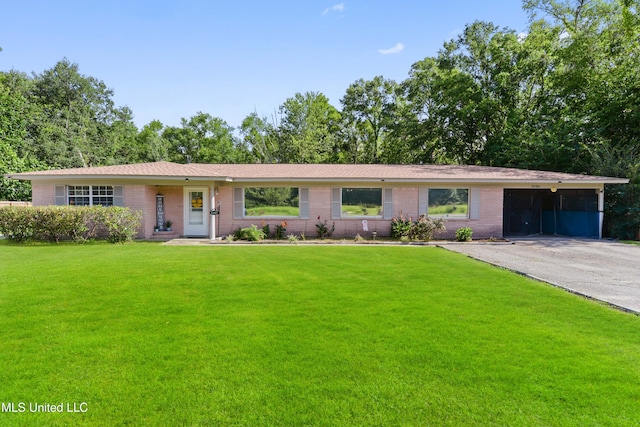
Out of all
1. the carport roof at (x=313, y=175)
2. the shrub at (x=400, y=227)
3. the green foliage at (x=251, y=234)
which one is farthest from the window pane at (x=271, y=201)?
the shrub at (x=400, y=227)

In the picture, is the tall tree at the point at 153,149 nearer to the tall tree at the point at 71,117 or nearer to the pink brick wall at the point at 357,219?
the tall tree at the point at 71,117

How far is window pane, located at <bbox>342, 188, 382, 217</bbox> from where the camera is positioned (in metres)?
15.3

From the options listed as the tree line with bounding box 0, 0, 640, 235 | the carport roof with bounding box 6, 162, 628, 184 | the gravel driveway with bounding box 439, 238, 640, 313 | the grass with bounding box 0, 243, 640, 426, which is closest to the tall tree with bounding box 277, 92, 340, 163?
the tree line with bounding box 0, 0, 640, 235

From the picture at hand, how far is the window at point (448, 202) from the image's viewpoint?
1531cm

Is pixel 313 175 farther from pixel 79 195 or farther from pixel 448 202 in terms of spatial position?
pixel 79 195

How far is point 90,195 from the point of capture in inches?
569

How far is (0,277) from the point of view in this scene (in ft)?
23.5

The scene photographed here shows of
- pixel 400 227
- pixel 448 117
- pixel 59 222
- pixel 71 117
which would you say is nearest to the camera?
pixel 59 222

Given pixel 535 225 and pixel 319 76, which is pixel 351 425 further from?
pixel 319 76

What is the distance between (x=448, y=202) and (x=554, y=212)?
20.7 feet

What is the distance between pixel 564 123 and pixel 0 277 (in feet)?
Answer: 83.7

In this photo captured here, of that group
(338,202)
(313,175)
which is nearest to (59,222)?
(313,175)

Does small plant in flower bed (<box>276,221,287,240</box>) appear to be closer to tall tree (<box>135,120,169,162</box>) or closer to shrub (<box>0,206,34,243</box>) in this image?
shrub (<box>0,206,34,243</box>)

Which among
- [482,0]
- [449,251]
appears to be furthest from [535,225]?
[482,0]
